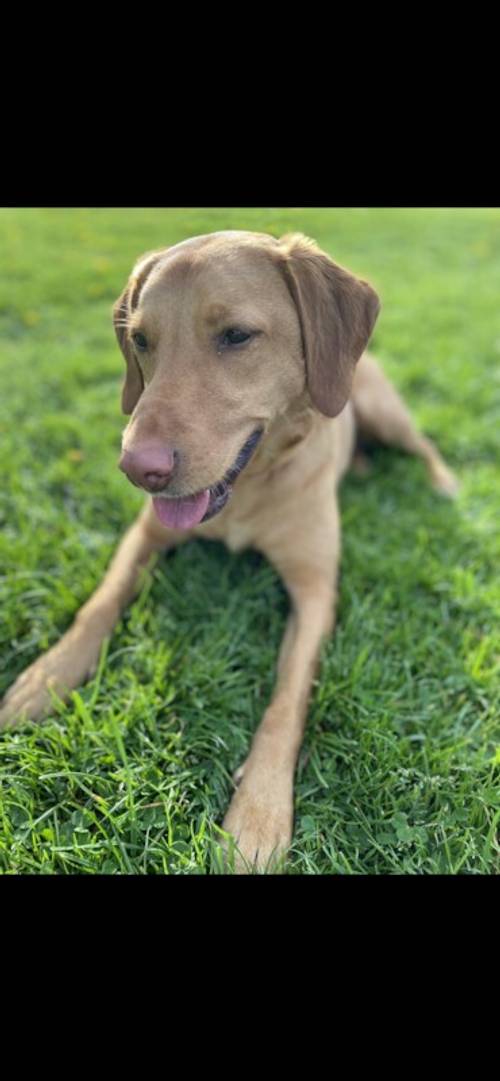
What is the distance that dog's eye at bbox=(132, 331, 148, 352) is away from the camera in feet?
7.18

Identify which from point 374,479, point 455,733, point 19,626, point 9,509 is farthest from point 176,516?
point 374,479

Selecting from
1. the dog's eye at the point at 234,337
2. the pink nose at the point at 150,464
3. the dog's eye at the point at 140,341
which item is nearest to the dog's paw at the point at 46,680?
the pink nose at the point at 150,464

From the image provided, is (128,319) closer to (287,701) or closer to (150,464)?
(150,464)

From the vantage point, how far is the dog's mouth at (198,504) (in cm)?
217

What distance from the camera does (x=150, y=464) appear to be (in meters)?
1.89

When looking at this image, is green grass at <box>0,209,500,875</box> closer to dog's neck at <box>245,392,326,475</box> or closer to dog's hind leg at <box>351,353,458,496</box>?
dog's hind leg at <box>351,353,458,496</box>

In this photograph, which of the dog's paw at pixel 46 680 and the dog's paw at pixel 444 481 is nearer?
the dog's paw at pixel 46 680

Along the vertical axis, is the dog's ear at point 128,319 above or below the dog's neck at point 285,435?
above

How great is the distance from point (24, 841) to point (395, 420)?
282 centimetres

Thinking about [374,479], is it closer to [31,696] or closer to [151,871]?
[31,696]

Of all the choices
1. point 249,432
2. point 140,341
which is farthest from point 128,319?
point 249,432

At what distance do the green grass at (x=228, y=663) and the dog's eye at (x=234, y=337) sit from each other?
0.57 meters

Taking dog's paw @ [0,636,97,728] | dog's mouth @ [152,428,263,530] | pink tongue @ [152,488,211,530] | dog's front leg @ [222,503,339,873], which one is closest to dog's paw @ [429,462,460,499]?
dog's front leg @ [222,503,339,873]

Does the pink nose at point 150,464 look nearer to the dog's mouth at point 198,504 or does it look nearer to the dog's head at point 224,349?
the dog's head at point 224,349
